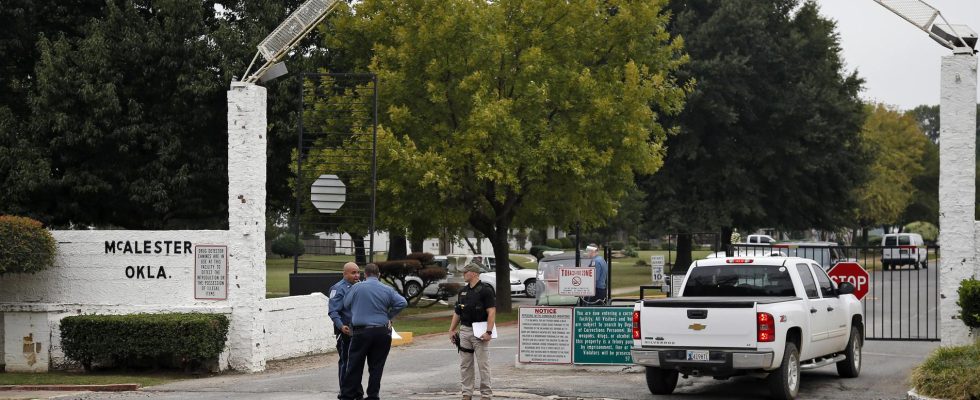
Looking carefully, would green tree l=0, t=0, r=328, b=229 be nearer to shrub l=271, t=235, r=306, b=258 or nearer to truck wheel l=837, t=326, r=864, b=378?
truck wheel l=837, t=326, r=864, b=378

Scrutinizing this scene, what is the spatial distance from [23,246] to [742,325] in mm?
10792

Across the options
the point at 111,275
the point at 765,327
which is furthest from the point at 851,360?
the point at 111,275

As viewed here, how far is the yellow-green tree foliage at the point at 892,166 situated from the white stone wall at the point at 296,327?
212 ft

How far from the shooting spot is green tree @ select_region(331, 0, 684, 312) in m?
28.1

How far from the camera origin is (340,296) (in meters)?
14.3

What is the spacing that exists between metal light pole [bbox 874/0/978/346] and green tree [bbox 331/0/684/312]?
503 inches

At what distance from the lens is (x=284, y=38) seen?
19859mm

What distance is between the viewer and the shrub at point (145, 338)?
17.5 meters

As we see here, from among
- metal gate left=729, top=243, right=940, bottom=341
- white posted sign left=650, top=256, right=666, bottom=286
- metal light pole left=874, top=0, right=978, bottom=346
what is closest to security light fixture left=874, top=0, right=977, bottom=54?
metal light pole left=874, top=0, right=978, bottom=346

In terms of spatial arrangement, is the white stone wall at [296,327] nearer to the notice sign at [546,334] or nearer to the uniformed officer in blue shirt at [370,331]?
the notice sign at [546,334]

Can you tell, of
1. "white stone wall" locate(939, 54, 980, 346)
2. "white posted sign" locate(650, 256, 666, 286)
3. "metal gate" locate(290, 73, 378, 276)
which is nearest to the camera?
"white stone wall" locate(939, 54, 980, 346)

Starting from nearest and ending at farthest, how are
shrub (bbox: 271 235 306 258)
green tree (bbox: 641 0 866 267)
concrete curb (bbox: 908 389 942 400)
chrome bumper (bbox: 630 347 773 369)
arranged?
concrete curb (bbox: 908 389 942 400) < chrome bumper (bbox: 630 347 773 369) < green tree (bbox: 641 0 866 267) < shrub (bbox: 271 235 306 258)

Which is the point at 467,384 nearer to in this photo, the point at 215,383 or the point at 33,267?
the point at 215,383

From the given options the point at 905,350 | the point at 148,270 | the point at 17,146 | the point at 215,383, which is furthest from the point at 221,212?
the point at 905,350
